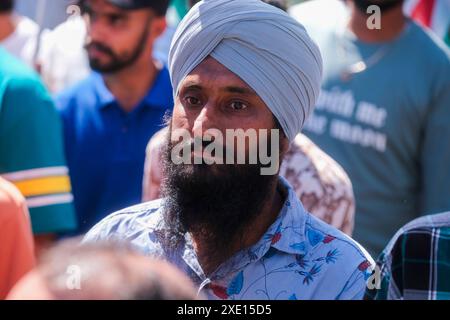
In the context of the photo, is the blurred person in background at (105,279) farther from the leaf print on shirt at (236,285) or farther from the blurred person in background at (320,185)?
the blurred person in background at (320,185)

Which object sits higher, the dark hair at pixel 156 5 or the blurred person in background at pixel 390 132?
the dark hair at pixel 156 5

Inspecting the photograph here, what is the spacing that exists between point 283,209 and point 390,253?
68 cm

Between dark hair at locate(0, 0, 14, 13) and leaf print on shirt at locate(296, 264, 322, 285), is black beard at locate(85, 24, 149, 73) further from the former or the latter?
leaf print on shirt at locate(296, 264, 322, 285)

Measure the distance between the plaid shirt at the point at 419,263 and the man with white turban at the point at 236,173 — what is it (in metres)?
0.52

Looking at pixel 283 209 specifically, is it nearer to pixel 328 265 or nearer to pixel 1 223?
pixel 328 265

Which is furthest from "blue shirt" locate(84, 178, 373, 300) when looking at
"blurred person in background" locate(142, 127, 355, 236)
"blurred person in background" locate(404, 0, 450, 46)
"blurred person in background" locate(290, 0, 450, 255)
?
"blurred person in background" locate(404, 0, 450, 46)

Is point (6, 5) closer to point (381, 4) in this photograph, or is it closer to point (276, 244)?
point (381, 4)

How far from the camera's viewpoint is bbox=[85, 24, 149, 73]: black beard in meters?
5.34

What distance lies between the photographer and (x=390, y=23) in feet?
17.4

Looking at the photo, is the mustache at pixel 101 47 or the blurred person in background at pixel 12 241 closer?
the blurred person in background at pixel 12 241

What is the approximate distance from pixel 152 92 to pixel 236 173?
2.17 m

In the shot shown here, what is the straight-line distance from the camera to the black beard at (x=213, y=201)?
3100 millimetres

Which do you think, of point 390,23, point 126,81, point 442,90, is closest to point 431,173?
point 442,90

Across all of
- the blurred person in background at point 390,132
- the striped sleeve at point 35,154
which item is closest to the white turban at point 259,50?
the striped sleeve at point 35,154
